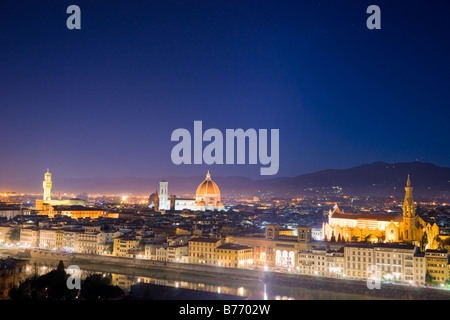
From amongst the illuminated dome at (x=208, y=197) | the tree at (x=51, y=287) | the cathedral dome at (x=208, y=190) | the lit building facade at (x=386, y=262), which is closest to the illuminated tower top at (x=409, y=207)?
the lit building facade at (x=386, y=262)

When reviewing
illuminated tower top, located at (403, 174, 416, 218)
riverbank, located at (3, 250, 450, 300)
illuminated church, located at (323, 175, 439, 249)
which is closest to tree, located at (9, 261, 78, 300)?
riverbank, located at (3, 250, 450, 300)

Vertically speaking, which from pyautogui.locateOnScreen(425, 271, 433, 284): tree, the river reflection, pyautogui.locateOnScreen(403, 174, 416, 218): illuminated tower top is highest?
pyautogui.locateOnScreen(403, 174, 416, 218): illuminated tower top

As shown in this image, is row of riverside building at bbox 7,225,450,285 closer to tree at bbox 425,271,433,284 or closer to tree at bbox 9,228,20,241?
tree at bbox 425,271,433,284

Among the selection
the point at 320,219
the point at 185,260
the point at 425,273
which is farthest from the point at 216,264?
the point at 320,219

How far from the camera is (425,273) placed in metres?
20.0

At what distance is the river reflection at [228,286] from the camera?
756 inches

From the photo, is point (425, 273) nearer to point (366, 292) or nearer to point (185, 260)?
point (366, 292)

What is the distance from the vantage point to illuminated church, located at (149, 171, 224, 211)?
2411 inches

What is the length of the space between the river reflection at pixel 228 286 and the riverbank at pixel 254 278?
39mm

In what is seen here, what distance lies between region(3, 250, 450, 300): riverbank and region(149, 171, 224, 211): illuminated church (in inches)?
1291

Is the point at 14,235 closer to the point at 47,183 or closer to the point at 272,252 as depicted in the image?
the point at 272,252
